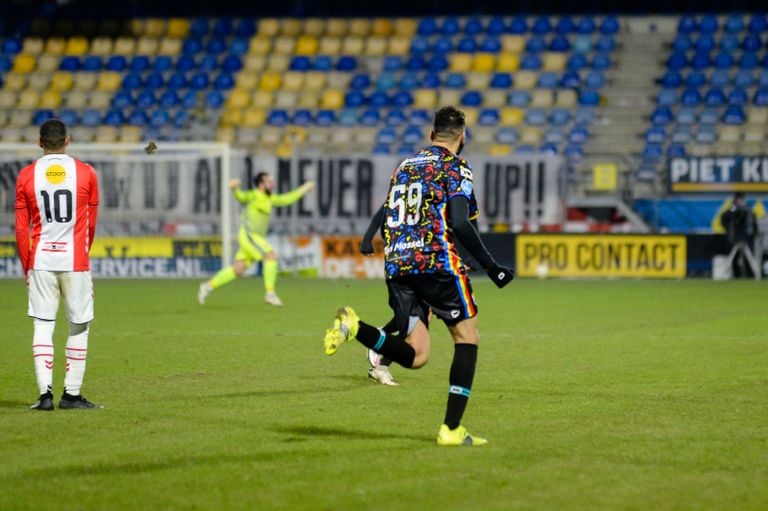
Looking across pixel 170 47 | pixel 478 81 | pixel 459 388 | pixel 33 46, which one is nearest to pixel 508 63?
pixel 478 81

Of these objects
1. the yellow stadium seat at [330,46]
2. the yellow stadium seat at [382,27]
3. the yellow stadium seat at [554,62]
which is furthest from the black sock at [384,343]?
the yellow stadium seat at [382,27]

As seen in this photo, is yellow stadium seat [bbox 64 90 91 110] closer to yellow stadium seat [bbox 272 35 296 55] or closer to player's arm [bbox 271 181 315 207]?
yellow stadium seat [bbox 272 35 296 55]

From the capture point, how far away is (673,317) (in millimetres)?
17938

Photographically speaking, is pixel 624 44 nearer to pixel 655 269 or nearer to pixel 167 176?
pixel 655 269

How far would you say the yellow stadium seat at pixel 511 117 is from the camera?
1312 inches

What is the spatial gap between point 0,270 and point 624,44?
17152mm

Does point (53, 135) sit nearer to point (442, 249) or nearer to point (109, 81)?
point (442, 249)

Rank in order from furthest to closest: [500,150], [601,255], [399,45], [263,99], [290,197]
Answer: [399,45] → [263,99] → [500,150] → [601,255] → [290,197]

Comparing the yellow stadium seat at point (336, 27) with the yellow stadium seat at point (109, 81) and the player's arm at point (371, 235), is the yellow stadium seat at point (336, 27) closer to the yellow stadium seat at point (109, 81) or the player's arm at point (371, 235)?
the yellow stadium seat at point (109, 81)

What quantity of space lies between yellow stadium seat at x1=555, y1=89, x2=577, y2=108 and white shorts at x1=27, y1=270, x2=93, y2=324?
25398mm

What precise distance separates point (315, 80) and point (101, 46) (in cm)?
703

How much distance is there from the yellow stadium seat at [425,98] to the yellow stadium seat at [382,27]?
3.42 meters

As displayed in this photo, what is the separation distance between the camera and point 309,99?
115 feet

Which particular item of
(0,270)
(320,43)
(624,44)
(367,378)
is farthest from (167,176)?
(367,378)
